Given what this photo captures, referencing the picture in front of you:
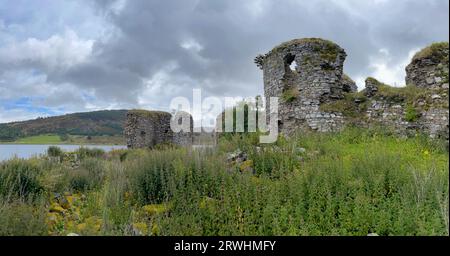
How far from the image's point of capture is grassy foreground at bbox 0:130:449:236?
4441 mm

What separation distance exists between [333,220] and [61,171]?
319 inches

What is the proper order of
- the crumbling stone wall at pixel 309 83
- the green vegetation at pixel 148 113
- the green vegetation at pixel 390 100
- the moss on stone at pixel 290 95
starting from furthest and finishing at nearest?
the green vegetation at pixel 148 113 < the moss on stone at pixel 290 95 < the crumbling stone wall at pixel 309 83 < the green vegetation at pixel 390 100

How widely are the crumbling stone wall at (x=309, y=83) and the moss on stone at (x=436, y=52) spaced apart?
10.5 ft

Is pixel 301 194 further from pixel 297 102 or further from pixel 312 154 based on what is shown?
pixel 297 102

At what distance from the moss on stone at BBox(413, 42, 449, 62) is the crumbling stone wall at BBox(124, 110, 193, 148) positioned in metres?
16.4

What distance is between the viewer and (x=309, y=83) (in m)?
13.7

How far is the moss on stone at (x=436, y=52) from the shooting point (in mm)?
11086

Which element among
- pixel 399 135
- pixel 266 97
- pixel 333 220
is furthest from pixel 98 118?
pixel 333 220

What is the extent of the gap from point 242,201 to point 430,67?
9727 millimetres

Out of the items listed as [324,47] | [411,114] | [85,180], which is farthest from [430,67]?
[85,180]

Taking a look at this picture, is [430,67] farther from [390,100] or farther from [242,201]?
[242,201]

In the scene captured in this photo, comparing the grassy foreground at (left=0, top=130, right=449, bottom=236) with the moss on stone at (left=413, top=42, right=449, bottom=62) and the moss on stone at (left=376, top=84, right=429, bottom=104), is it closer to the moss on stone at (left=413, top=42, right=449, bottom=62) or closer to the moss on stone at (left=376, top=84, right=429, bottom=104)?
the moss on stone at (left=376, top=84, right=429, bottom=104)

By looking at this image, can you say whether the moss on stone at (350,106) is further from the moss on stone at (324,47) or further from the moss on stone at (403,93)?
the moss on stone at (324,47)

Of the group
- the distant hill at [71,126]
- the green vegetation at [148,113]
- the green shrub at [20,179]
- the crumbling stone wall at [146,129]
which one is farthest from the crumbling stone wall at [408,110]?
the distant hill at [71,126]
